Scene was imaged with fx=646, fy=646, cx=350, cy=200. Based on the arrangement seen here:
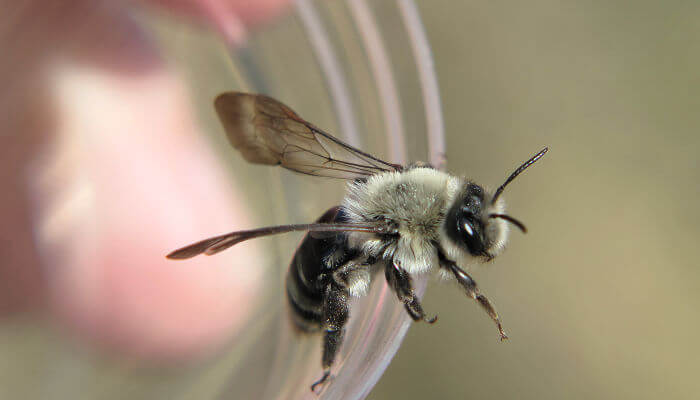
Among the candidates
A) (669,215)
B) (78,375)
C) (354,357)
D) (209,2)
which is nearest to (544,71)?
(669,215)

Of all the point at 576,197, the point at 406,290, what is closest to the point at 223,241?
the point at 406,290

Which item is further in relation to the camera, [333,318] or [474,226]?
[333,318]

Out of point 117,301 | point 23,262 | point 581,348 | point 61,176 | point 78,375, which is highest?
point 61,176

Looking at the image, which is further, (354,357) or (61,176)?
(61,176)

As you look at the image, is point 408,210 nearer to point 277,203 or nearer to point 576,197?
point 277,203

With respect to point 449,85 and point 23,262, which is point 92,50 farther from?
point 449,85

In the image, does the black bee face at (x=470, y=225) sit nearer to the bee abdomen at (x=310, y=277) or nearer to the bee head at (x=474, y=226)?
the bee head at (x=474, y=226)

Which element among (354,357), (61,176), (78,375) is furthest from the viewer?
(61,176)

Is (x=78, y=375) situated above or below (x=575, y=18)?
below
